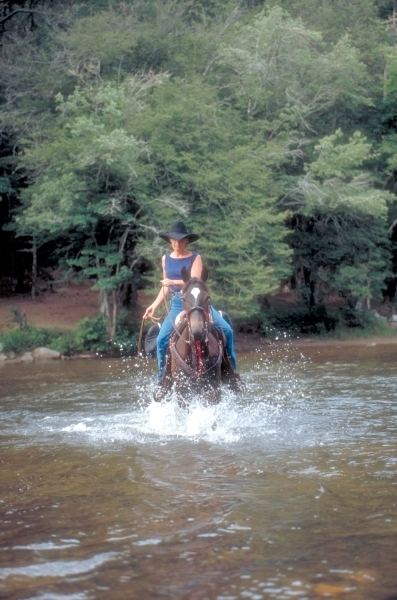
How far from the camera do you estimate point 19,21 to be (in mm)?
35375

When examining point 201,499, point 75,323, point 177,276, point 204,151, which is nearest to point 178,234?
point 177,276

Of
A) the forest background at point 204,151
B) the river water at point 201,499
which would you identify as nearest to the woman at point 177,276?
the river water at point 201,499

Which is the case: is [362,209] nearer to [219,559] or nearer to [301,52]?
[301,52]

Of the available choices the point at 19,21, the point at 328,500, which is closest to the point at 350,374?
the point at 328,500

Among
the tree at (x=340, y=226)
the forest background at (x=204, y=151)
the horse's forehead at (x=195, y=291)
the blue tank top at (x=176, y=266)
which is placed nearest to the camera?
the horse's forehead at (x=195, y=291)

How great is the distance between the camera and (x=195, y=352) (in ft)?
37.4

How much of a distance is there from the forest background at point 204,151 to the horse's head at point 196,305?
50.9 ft

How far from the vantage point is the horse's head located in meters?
10.9

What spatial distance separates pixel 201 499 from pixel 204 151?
23419mm

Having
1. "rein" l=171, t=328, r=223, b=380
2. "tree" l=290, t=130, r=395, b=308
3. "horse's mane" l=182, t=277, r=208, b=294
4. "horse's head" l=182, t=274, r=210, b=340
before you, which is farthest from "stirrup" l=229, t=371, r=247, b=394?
"tree" l=290, t=130, r=395, b=308

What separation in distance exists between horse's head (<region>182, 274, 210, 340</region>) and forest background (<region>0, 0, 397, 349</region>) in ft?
50.9

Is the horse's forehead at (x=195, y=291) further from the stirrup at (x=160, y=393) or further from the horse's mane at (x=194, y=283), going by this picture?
the stirrup at (x=160, y=393)

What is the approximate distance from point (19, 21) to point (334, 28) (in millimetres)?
13408

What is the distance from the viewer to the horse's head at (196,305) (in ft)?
35.9
